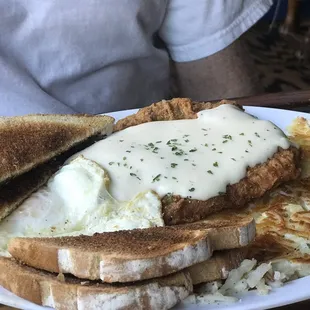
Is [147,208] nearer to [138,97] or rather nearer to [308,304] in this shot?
[308,304]

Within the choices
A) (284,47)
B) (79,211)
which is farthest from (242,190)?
(284,47)

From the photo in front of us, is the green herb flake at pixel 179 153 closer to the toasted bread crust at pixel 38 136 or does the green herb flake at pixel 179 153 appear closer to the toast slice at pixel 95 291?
the toasted bread crust at pixel 38 136

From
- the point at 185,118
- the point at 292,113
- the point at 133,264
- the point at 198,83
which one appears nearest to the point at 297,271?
the point at 133,264

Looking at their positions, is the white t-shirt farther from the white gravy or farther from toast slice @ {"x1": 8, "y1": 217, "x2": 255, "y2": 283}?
toast slice @ {"x1": 8, "y1": 217, "x2": 255, "y2": 283}

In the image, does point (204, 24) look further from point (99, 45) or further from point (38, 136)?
point (38, 136)

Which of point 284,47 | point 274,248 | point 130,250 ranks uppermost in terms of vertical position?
point 130,250

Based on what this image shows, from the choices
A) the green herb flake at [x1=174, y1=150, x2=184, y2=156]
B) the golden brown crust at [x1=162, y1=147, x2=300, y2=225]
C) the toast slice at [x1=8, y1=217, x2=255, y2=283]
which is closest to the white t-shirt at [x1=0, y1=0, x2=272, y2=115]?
the green herb flake at [x1=174, y1=150, x2=184, y2=156]

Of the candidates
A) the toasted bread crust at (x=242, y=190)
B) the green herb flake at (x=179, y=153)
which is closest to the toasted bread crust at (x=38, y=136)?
the toasted bread crust at (x=242, y=190)
